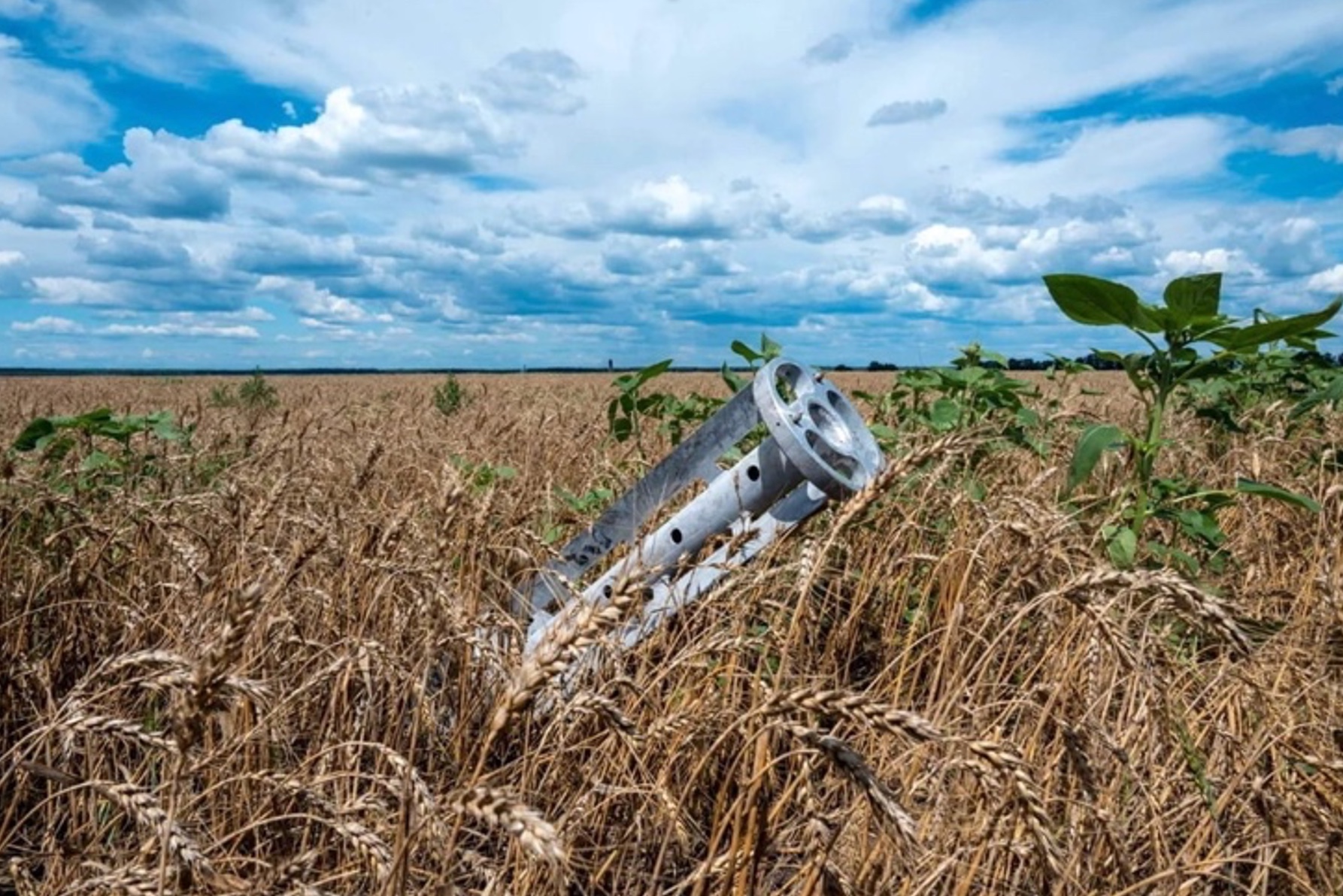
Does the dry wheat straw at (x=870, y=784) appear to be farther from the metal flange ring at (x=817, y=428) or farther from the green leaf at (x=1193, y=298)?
the green leaf at (x=1193, y=298)

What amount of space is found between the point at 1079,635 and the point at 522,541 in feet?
4.89

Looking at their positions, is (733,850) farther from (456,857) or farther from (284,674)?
(284,674)

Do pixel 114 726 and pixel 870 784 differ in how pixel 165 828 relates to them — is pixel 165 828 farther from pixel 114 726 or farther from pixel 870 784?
pixel 870 784

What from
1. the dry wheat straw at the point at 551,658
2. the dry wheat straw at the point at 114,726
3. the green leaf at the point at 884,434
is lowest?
the dry wheat straw at the point at 114,726

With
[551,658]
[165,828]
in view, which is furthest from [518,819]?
[165,828]

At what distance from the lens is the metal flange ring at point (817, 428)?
2012 mm

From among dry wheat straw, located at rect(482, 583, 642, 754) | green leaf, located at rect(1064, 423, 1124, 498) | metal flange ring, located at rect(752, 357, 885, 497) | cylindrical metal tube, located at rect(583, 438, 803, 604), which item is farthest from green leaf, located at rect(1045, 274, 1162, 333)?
dry wheat straw, located at rect(482, 583, 642, 754)

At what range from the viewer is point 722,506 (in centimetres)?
218

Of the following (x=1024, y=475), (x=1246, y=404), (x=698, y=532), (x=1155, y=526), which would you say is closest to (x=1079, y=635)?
(x=698, y=532)

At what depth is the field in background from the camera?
4.44 ft

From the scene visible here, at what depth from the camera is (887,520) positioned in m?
3.47

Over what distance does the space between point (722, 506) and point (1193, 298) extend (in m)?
1.32

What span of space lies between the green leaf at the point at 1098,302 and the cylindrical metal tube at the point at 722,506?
0.90m

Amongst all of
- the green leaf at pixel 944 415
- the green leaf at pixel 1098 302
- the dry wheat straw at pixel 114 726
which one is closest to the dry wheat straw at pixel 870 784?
the dry wheat straw at pixel 114 726
